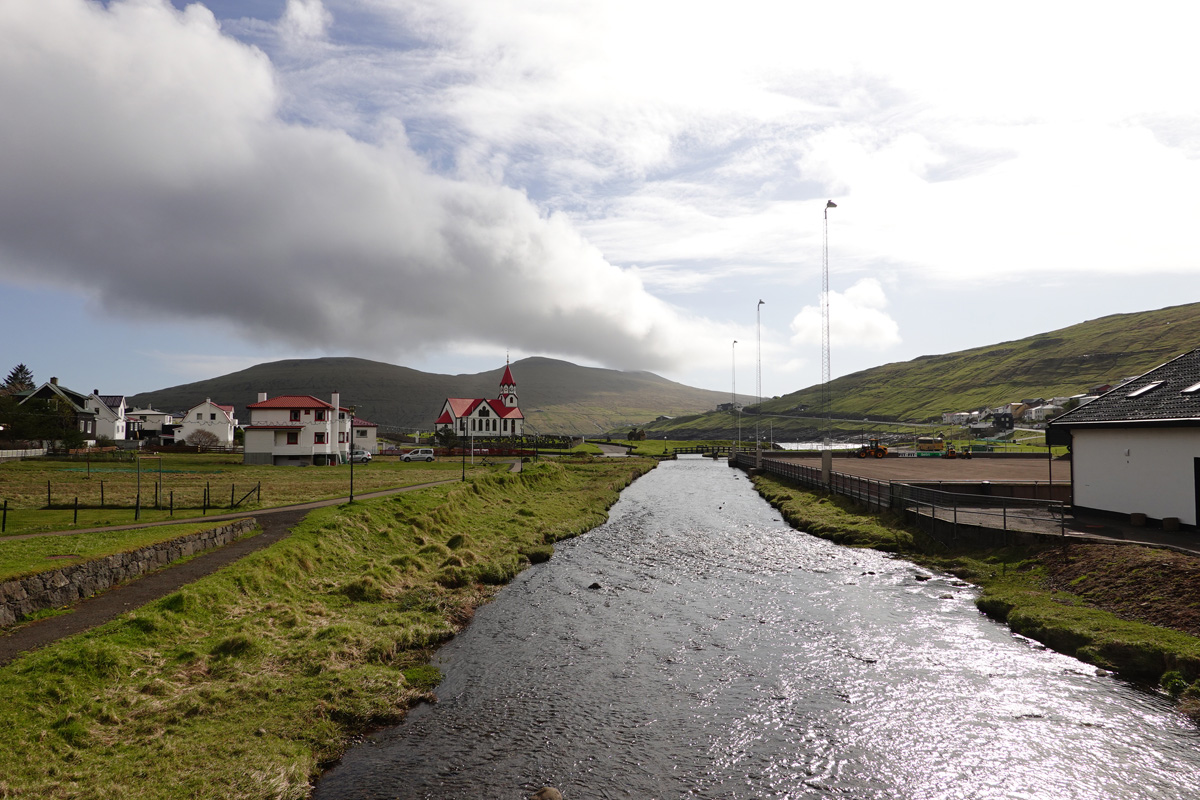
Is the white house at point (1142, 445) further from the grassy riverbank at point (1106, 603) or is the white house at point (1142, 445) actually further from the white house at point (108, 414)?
the white house at point (108, 414)

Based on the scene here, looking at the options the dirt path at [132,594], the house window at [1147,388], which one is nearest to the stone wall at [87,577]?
the dirt path at [132,594]

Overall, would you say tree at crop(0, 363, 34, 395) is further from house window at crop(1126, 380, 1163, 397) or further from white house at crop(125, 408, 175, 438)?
house window at crop(1126, 380, 1163, 397)

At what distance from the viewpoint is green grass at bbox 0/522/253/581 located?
61.7 ft

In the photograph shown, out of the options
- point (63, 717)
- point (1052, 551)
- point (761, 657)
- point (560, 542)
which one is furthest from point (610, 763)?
point (560, 542)

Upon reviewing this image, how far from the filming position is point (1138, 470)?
27.9 metres

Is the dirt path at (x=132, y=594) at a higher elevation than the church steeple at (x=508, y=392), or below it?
below

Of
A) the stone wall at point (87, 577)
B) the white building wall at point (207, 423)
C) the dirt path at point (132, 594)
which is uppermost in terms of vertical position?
the white building wall at point (207, 423)

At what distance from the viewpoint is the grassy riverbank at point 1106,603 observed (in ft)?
55.9

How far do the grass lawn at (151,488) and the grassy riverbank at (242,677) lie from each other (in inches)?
399

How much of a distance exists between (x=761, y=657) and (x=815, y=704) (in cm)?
331

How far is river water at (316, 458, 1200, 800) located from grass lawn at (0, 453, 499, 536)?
790 inches

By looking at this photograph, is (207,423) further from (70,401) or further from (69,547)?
(69,547)

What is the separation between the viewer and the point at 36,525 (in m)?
27.5

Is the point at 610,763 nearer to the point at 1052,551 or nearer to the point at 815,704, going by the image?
the point at 815,704
